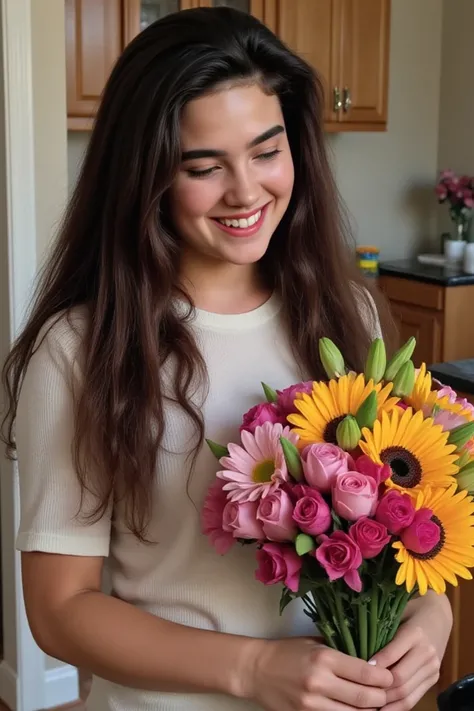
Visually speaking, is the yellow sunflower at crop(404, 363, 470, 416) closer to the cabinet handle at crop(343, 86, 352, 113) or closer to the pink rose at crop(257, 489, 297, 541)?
the pink rose at crop(257, 489, 297, 541)

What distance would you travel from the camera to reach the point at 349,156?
4.07 m

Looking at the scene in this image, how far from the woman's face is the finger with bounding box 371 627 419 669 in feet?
1.47

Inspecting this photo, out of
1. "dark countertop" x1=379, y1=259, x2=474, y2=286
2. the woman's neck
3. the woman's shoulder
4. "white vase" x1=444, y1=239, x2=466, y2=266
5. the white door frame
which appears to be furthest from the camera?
"white vase" x1=444, y1=239, x2=466, y2=266

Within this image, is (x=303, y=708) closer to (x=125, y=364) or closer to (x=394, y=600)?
(x=394, y=600)

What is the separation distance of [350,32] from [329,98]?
266 millimetres

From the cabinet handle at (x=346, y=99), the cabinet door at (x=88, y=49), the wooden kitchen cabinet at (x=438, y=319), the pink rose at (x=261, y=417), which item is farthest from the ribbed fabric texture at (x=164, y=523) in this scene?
the cabinet handle at (x=346, y=99)

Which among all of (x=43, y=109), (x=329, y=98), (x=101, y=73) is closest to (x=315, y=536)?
(x=43, y=109)

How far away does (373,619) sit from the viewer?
0.92 metres

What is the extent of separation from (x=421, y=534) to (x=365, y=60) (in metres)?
3.11

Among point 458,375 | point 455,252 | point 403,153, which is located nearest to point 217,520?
point 458,375

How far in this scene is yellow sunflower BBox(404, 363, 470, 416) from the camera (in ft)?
3.14

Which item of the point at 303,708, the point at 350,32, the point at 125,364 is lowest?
the point at 303,708

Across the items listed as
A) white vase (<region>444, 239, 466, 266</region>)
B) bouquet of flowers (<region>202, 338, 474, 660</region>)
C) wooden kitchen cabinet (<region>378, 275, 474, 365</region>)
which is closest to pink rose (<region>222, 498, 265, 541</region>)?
bouquet of flowers (<region>202, 338, 474, 660</region>)

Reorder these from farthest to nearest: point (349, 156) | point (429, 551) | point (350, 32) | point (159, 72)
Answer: point (349, 156) → point (350, 32) → point (159, 72) → point (429, 551)
